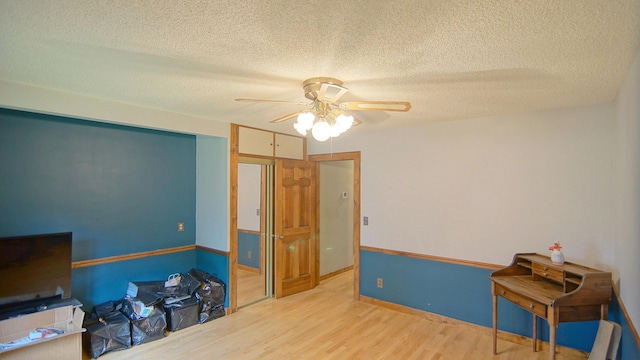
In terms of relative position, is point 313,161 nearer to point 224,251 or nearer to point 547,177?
point 224,251

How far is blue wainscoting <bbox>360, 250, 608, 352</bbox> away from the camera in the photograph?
301 cm

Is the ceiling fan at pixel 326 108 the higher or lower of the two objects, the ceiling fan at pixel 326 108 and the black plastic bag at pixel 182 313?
the higher

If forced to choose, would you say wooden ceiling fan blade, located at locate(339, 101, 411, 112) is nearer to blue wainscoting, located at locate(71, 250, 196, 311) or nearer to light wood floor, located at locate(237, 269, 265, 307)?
blue wainscoting, located at locate(71, 250, 196, 311)

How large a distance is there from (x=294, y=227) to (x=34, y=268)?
2.87 meters

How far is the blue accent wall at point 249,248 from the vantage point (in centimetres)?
518

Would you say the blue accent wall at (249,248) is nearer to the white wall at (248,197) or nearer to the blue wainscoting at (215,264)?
the white wall at (248,197)

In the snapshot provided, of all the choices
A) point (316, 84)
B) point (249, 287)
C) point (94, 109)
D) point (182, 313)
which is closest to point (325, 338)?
point (182, 313)

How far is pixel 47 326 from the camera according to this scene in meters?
2.56

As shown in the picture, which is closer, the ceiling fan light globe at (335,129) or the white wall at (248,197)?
Result: the ceiling fan light globe at (335,129)

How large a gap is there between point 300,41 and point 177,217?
126 inches

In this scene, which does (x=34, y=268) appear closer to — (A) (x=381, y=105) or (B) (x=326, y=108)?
(B) (x=326, y=108)

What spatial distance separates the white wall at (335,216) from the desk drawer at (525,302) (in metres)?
2.89

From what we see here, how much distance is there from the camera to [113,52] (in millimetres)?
1853

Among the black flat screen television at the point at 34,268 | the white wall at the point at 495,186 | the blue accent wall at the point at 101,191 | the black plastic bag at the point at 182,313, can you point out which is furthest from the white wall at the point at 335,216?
the black flat screen television at the point at 34,268
